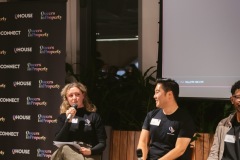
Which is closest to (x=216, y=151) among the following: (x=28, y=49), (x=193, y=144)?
(x=193, y=144)

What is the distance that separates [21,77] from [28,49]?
349mm

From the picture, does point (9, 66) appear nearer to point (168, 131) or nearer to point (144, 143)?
point (144, 143)

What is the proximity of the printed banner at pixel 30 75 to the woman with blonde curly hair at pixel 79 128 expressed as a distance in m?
0.61

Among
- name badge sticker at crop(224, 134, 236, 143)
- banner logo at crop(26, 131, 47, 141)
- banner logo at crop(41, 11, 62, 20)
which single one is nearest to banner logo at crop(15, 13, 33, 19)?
banner logo at crop(41, 11, 62, 20)

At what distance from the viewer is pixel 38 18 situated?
484 centimetres

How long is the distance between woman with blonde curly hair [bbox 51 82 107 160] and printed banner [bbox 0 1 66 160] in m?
0.61

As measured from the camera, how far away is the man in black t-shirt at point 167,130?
3525 mm

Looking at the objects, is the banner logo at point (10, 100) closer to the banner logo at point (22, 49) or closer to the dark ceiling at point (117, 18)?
the banner logo at point (22, 49)

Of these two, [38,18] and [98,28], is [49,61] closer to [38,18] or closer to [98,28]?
[38,18]

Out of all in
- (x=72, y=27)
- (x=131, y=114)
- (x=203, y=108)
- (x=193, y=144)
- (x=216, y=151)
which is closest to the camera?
(x=216, y=151)

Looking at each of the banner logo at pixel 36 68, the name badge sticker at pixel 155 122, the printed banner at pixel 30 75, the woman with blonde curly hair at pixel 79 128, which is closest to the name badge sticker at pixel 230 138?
the name badge sticker at pixel 155 122

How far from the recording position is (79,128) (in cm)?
406

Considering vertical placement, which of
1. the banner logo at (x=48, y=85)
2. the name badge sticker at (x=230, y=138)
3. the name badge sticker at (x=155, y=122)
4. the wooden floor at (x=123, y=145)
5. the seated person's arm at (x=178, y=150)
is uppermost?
the banner logo at (x=48, y=85)

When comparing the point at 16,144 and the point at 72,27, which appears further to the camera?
the point at 72,27
